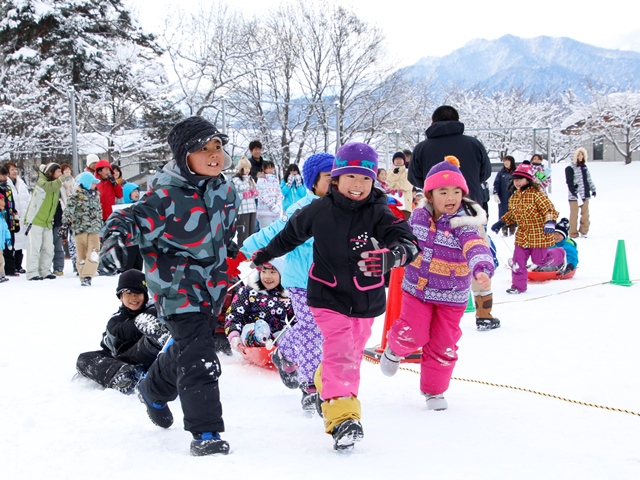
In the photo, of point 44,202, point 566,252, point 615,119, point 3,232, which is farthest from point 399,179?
point 615,119

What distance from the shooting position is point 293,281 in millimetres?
4023

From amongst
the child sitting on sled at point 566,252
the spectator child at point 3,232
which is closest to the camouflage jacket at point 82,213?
the spectator child at point 3,232

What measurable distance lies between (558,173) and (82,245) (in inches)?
1104

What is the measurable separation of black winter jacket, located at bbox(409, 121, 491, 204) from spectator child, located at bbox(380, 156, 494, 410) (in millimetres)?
1914

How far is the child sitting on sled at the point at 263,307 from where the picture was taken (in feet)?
16.3

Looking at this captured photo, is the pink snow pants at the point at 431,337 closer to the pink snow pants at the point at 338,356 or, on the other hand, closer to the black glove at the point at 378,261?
the pink snow pants at the point at 338,356

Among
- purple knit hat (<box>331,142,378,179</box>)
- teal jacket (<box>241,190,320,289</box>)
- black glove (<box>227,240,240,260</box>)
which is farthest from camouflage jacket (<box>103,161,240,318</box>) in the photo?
teal jacket (<box>241,190,320,289</box>)

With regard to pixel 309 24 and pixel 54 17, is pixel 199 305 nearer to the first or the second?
pixel 54 17

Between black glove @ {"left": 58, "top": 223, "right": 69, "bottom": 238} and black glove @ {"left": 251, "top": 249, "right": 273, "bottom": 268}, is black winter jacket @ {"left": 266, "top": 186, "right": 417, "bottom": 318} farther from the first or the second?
black glove @ {"left": 58, "top": 223, "right": 69, "bottom": 238}

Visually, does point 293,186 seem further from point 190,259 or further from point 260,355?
point 190,259

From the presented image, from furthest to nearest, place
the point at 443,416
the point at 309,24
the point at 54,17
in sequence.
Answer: the point at 309,24 → the point at 54,17 → the point at 443,416

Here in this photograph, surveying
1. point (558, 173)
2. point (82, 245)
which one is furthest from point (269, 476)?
point (558, 173)

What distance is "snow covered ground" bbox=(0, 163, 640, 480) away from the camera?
2795 millimetres

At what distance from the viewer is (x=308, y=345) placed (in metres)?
3.95
